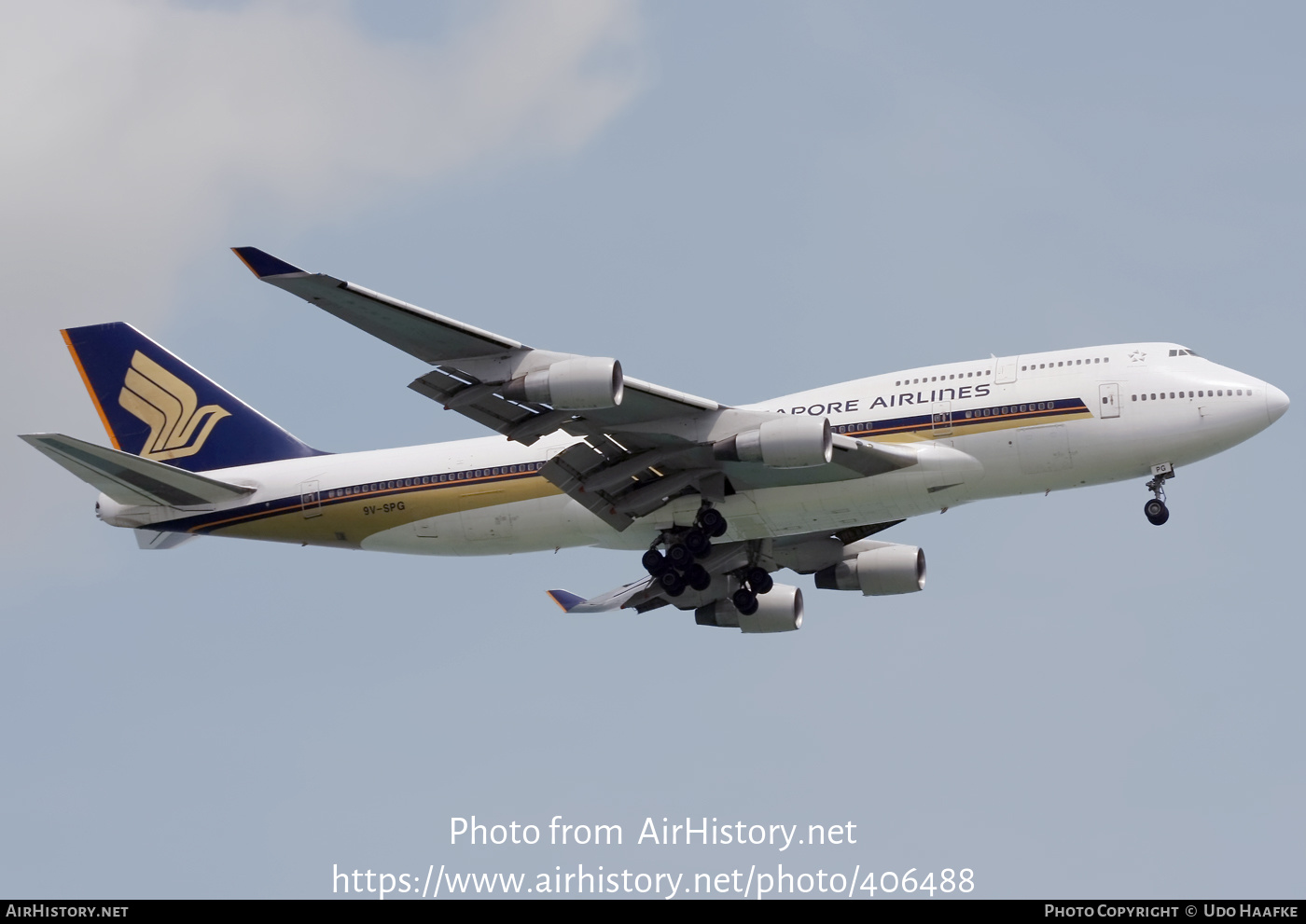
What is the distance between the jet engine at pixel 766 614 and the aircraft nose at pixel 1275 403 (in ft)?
49.6

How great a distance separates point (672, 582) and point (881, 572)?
7269 millimetres

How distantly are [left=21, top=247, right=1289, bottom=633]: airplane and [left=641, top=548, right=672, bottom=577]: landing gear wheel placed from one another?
0.11 feet

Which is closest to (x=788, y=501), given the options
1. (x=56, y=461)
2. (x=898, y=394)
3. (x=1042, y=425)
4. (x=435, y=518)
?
(x=898, y=394)

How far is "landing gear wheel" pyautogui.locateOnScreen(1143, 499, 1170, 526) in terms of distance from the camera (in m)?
37.8

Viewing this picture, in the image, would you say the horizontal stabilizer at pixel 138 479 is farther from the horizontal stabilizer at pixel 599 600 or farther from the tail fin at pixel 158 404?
the horizontal stabilizer at pixel 599 600

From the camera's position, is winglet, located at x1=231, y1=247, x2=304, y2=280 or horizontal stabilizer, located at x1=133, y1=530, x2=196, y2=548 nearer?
winglet, located at x1=231, y1=247, x2=304, y2=280

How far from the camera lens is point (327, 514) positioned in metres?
42.2

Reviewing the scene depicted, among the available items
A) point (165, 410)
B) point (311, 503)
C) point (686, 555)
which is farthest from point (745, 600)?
point (165, 410)

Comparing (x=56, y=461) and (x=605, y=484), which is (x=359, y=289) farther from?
(x=56, y=461)

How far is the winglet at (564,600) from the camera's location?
158 feet

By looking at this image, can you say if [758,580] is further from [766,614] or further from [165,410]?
[165,410]

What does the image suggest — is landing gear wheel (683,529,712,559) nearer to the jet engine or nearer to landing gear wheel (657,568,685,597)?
landing gear wheel (657,568,685,597)

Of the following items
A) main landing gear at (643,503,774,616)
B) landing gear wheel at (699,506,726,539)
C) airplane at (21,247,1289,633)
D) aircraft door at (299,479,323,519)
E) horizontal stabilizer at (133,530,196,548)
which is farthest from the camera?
horizontal stabilizer at (133,530,196,548)

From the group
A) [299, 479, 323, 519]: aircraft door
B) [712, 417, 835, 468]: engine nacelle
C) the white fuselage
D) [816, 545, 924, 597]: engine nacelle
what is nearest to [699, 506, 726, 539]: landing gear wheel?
the white fuselage
